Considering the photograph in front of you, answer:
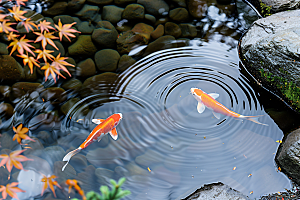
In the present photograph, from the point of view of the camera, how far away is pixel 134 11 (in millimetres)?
5059

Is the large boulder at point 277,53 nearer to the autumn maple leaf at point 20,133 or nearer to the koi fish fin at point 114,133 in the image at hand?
the koi fish fin at point 114,133

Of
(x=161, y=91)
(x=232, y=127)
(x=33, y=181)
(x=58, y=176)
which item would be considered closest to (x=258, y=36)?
(x=232, y=127)

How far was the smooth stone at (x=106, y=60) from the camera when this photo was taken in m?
4.51

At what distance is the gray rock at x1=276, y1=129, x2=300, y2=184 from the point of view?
314 cm

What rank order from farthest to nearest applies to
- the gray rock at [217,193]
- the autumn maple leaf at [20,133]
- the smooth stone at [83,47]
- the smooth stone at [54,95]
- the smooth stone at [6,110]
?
the smooth stone at [83,47] < the smooth stone at [54,95] < the smooth stone at [6,110] < the autumn maple leaf at [20,133] < the gray rock at [217,193]

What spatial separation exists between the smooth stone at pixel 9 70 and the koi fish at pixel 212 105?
352 cm

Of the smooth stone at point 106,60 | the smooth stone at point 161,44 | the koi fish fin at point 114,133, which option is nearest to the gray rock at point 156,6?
the smooth stone at point 161,44

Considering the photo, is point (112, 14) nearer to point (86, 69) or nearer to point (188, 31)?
point (86, 69)

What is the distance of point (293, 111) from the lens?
12.8ft

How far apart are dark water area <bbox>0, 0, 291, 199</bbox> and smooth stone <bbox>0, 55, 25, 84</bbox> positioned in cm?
50

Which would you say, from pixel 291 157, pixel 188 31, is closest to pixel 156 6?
pixel 188 31

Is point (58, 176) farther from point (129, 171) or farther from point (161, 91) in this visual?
point (161, 91)

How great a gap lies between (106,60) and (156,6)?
2064 mm

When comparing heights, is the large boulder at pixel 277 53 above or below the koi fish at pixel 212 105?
above
